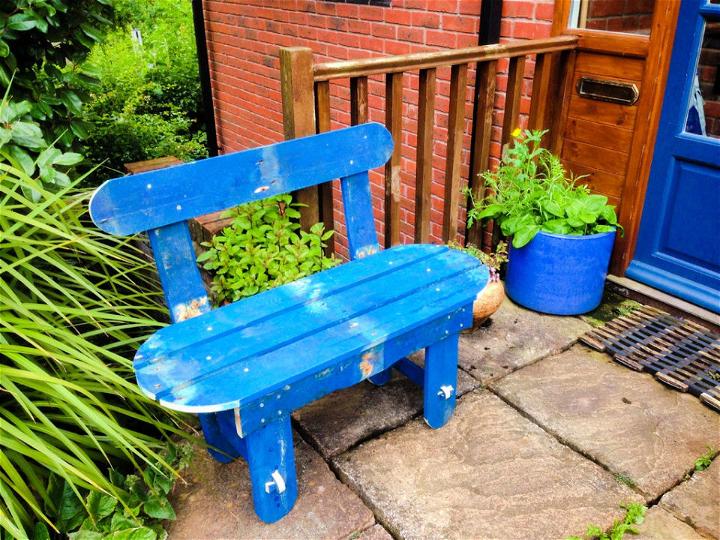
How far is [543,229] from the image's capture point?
3.04 meters

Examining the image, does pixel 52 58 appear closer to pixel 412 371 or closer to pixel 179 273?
pixel 179 273

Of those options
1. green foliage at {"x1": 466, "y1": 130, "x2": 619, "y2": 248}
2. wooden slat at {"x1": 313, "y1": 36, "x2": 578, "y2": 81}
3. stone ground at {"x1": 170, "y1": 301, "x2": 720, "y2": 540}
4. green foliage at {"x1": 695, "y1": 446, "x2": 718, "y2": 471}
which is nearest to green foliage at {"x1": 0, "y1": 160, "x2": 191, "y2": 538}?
stone ground at {"x1": 170, "y1": 301, "x2": 720, "y2": 540}

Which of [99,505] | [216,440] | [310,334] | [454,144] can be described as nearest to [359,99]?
[454,144]

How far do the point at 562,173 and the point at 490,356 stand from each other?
1.00m

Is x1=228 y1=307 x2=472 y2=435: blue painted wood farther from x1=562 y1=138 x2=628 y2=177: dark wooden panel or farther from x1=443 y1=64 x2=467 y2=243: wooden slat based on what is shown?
x1=562 y1=138 x2=628 y2=177: dark wooden panel

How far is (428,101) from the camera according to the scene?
2936 mm

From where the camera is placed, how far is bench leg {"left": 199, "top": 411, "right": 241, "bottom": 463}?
2.17 m

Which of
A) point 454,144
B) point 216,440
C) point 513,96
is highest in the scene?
point 513,96

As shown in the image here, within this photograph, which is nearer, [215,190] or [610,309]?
[215,190]

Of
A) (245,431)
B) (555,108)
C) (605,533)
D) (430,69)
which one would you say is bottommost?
(605,533)

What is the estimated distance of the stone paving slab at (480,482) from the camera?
201 cm

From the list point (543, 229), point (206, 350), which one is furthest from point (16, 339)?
point (543, 229)

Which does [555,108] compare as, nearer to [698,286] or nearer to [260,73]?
[698,286]

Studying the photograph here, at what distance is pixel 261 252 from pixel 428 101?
Answer: 108cm
